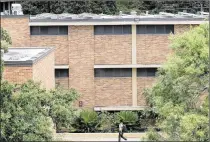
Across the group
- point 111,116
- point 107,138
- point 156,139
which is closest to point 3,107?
point 156,139

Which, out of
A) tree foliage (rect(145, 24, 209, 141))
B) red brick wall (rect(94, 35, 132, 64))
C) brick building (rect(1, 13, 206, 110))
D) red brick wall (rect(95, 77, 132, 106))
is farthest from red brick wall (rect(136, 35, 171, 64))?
tree foliage (rect(145, 24, 209, 141))

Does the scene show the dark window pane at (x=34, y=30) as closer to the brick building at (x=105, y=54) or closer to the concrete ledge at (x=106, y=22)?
the brick building at (x=105, y=54)

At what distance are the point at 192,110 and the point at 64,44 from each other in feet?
25.9

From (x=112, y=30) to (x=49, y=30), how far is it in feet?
5.56

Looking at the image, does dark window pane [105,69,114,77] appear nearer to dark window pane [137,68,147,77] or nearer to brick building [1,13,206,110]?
brick building [1,13,206,110]

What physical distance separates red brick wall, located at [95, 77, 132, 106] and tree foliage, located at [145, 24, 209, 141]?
22.1ft

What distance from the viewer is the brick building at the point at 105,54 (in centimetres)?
1415

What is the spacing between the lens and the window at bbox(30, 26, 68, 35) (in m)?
14.2

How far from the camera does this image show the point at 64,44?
47.1ft

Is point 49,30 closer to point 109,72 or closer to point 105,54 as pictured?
point 105,54

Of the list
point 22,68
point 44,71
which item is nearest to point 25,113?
point 22,68

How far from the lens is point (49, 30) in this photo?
14.2m

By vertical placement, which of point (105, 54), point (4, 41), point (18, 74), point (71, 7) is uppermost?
point (4, 41)

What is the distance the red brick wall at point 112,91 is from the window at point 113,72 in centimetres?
12
